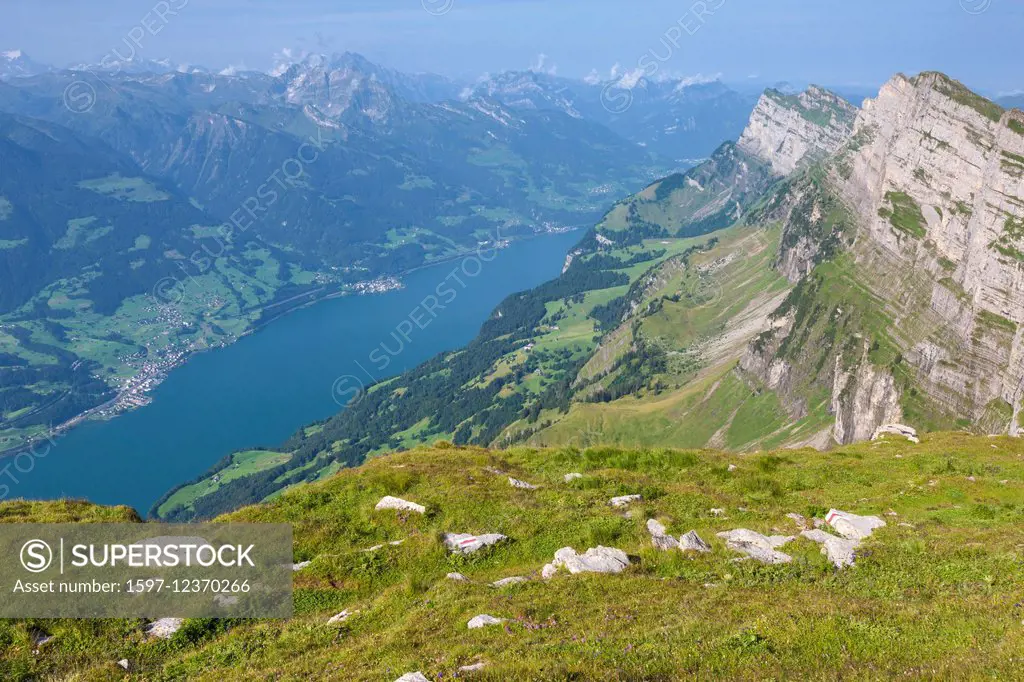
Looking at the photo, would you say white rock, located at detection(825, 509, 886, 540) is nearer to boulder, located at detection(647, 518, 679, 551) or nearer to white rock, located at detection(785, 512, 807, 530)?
white rock, located at detection(785, 512, 807, 530)

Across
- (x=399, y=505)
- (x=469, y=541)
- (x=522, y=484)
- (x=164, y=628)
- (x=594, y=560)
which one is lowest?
(x=164, y=628)

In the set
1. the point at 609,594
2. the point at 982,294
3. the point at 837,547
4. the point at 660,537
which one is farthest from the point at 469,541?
the point at 982,294

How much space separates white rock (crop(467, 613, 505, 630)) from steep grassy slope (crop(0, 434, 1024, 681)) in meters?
0.41

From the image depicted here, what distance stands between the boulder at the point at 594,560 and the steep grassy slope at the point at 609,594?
0.51m

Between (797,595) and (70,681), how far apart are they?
21.4m

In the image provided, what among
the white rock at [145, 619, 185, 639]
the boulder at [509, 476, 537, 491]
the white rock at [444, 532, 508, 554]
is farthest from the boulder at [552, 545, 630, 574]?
the white rock at [145, 619, 185, 639]

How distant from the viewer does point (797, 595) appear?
20.3 m

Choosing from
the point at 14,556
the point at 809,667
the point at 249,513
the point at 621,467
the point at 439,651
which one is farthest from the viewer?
the point at 621,467

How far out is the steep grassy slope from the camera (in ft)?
52.5

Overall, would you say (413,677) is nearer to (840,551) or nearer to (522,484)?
(840,551)

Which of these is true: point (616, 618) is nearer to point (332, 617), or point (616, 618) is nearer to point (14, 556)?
point (332, 617)

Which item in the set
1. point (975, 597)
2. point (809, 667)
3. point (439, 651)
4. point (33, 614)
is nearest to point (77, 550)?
point (33, 614)

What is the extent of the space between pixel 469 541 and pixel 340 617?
254 inches

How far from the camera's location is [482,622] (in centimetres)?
1873
